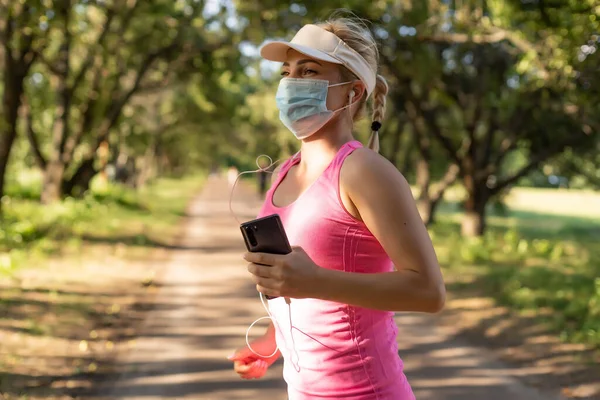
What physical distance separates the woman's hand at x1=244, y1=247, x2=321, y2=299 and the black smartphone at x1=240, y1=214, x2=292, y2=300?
3 cm

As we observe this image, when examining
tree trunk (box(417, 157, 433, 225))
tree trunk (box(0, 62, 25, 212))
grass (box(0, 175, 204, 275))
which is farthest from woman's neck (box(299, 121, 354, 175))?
tree trunk (box(417, 157, 433, 225))

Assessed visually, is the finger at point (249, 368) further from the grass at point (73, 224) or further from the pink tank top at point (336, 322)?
the grass at point (73, 224)

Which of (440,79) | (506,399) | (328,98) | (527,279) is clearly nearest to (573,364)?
(506,399)

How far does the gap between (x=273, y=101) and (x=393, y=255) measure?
12.7 meters

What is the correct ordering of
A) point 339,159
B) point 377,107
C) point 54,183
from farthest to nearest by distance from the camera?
point 54,183 < point 377,107 < point 339,159

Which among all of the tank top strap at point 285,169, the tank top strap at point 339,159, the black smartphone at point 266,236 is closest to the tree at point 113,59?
the tank top strap at point 285,169

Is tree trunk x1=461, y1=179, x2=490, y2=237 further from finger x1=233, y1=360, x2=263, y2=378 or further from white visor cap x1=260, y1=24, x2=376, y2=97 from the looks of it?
white visor cap x1=260, y1=24, x2=376, y2=97

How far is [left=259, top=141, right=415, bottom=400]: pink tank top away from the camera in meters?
2.02

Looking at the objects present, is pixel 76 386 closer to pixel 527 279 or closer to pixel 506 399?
pixel 506 399

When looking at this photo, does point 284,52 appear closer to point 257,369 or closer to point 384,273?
point 384,273

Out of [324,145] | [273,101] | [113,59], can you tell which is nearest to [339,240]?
[324,145]

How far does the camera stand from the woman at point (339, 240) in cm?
190

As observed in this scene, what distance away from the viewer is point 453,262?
1421cm

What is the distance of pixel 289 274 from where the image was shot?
1.83 metres
